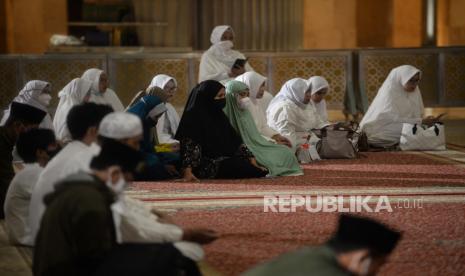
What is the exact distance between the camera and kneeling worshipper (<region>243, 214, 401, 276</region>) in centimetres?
269

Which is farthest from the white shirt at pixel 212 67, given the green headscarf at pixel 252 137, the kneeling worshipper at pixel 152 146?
the kneeling worshipper at pixel 152 146

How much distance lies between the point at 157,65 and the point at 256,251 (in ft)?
24.5

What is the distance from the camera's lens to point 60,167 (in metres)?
4.41

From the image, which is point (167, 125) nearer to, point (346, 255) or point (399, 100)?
point (399, 100)

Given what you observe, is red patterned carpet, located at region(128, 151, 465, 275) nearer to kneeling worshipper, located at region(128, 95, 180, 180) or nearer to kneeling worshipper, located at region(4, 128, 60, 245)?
kneeling worshipper, located at region(128, 95, 180, 180)

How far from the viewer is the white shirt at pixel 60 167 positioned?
4.22m

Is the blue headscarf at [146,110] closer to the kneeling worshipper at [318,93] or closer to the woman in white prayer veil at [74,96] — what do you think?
the woman in white prayer veil at [74,96]

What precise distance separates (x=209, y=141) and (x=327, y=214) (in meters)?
1.95

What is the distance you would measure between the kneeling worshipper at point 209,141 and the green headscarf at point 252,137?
6.1 inches

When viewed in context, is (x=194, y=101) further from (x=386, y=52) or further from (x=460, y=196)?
(x=386, y=52)

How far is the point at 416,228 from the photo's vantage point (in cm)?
550

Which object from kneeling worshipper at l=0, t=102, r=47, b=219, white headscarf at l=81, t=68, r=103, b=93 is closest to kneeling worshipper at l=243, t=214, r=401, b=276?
kneeling worshipper at l=0, t=102, r=47, b=219

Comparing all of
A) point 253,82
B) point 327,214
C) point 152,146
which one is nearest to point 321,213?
point 327,214

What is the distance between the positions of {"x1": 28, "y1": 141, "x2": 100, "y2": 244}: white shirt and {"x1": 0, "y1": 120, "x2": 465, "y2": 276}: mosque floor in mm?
374
